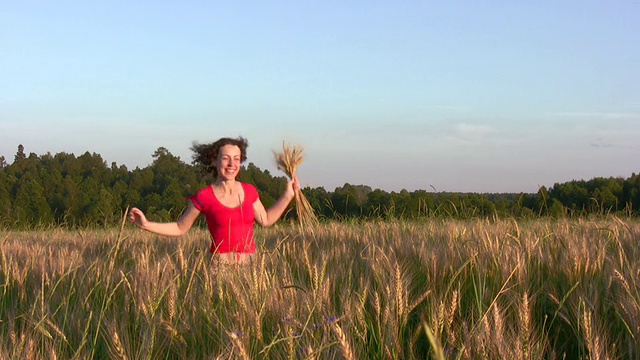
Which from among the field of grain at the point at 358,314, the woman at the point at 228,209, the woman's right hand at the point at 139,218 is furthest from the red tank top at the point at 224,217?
the field of grain at the point at 358,314

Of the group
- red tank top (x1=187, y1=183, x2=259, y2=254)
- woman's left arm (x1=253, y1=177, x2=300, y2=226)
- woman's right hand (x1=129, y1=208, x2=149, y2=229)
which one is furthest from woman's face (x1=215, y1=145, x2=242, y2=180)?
woman's right hand (x1=129, y1=208, x2=149, y2=229)

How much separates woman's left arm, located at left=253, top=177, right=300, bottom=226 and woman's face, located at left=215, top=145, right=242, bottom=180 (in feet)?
0.92

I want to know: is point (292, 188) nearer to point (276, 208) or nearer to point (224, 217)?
point (276, 208)

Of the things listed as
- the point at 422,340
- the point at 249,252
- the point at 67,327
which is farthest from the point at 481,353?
the point at 249,252

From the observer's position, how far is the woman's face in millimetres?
4504

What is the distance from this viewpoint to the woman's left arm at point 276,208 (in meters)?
4.27

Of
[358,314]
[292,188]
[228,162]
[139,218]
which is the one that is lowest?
[358,314]

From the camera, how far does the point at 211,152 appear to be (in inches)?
191

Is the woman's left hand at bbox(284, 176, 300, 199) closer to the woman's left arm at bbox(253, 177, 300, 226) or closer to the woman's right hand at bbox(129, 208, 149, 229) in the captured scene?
the woman's left arm at bbox(253, 177, 300, 226)

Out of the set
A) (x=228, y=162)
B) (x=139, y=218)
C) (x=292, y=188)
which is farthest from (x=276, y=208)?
(x=139, y=218)

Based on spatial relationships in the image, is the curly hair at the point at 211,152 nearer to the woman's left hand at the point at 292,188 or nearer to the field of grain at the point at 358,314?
the woman's left hand at the point at 292,188

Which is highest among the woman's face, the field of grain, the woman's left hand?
the woman's face

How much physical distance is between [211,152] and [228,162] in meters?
0.38

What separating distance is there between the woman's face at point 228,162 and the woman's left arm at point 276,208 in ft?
0.92
